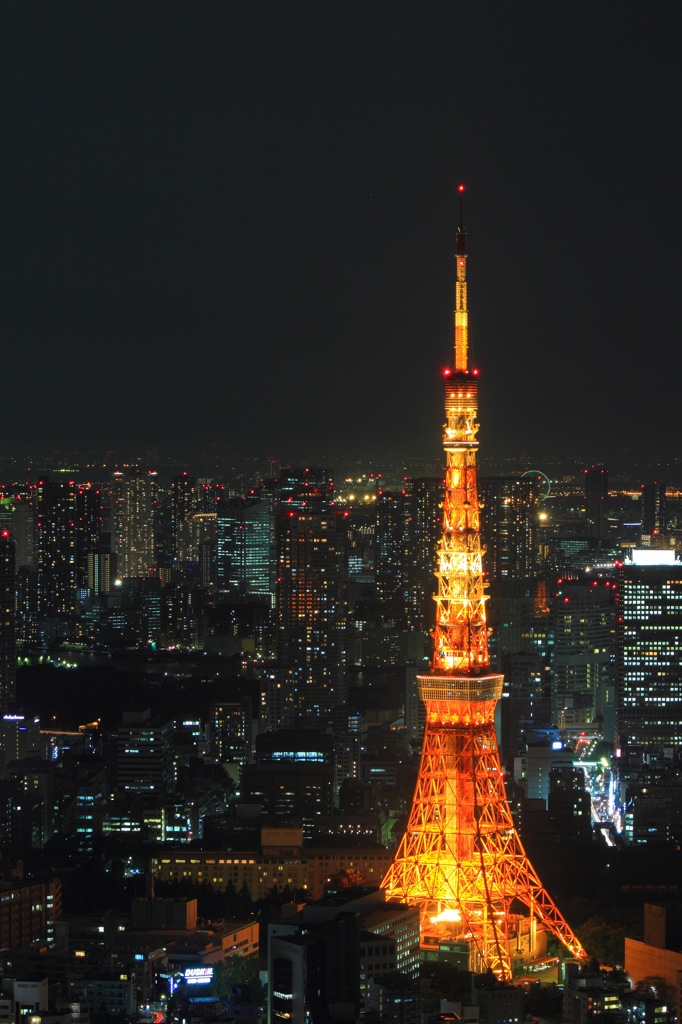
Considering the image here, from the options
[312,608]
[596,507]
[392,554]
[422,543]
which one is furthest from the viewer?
[596,507]

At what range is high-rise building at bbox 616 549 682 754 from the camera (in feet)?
81.5

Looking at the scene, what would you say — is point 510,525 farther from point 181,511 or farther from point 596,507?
point 181,511

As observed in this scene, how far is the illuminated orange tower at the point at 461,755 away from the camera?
1428 cm

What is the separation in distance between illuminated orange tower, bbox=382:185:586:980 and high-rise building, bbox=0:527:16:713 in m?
11.6

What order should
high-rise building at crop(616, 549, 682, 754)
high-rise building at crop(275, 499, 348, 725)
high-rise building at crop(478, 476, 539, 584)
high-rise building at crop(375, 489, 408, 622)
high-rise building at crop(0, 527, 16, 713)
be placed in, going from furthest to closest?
high-rise building at crop(375, 489, 408, 622) < high-rise building at crop(478, 476, 539, 584) < high-rise building at crop(275, 499, 348, 725) < high-rise building at crop(0, 527, 16, 713) < high-rise building at crop(616, 549, 682, 754)

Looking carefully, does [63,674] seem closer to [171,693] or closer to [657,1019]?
[171,693]

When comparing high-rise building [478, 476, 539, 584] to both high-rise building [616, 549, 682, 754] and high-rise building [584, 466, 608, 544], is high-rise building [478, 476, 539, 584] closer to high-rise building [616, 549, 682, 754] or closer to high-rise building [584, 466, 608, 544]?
high-rise building [584, 466, 608, 544]

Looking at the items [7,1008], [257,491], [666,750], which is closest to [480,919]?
[7,1008]

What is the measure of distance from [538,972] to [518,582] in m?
15.1

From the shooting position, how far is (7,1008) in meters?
11.9

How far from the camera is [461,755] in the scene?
47.8 feet

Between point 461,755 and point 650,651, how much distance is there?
11328 millimetres

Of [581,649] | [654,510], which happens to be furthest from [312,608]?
[654,510]

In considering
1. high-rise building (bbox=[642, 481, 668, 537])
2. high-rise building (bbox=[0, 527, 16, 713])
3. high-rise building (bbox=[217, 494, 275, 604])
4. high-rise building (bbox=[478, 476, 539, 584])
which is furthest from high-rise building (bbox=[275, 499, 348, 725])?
high-rise building (bbox=[642, 481, 668, 537])
